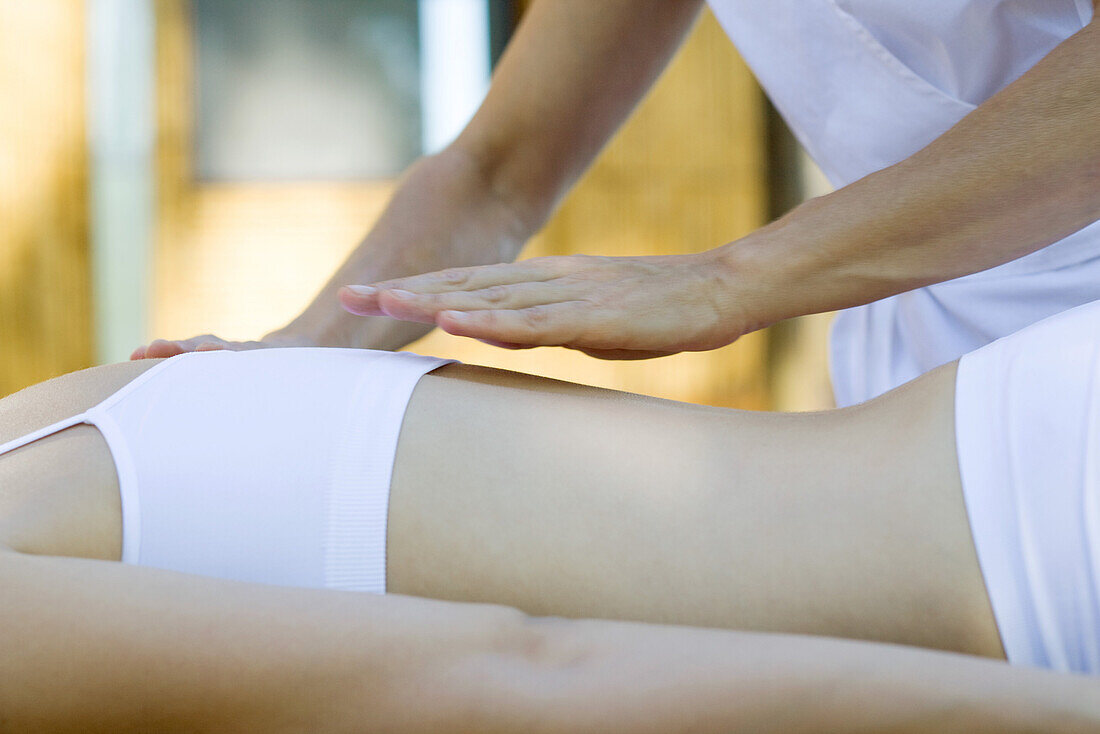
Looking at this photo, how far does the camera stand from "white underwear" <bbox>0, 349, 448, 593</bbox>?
556 millimetres

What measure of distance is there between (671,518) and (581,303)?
0.26 m

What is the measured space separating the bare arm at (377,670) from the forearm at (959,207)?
416 millimetres

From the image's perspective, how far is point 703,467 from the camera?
58cm

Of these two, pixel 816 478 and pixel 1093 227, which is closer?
pixel 816 478

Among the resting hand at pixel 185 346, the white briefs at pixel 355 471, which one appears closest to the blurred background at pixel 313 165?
the resting hand at pixel 185 346

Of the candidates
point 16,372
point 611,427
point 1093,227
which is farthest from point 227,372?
A: point 16,372

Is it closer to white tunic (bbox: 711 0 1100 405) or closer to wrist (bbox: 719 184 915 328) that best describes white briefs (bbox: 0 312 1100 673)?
wrist (bbox: 719 184 915 328)

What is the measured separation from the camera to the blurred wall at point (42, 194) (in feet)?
9.94

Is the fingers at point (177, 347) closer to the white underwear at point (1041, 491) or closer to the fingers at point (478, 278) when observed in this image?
the fingers at point (478, 278)

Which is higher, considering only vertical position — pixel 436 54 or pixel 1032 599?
pixel 436 54

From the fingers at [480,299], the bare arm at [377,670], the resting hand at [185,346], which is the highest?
the fingers at [480,299]

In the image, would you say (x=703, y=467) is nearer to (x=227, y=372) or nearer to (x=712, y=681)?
(x=712, y=681)

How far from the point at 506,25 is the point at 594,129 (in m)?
2.31

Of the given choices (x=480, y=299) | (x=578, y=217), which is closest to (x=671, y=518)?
(x=480, y=299)
